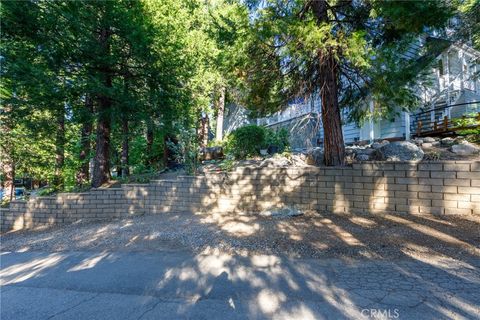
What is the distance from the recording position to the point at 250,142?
8383mm

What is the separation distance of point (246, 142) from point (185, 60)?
10.6 ft

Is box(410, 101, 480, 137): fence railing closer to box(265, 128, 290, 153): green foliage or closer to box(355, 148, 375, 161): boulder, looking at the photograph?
box(355, 148, 375, 161): boulder

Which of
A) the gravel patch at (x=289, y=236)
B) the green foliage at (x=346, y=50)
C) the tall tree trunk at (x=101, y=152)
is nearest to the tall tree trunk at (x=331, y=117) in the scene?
the green foliage at (x=346, y=50)

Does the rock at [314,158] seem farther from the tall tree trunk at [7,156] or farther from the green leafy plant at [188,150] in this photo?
the tall tree trunk at [7,156]

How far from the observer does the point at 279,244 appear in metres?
3.79

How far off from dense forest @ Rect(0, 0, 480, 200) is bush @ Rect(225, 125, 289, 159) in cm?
145

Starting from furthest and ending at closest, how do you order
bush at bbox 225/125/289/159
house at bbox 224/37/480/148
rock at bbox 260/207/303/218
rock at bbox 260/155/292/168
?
house at bbox 224/37/480/148 < bush at bbox 225/125/289/159 < rock at bbox 260/155/292/168 < rock at bbox 260/207/303/218

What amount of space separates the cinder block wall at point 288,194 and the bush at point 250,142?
7.72 ft

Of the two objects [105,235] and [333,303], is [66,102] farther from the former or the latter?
[333,303]

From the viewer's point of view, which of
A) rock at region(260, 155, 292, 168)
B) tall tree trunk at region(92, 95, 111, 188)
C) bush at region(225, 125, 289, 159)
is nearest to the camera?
rock at region(260, 155, 292, 168)

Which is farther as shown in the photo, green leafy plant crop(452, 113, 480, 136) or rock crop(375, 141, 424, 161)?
green leafy plant crop(452, 113, 480, 136)

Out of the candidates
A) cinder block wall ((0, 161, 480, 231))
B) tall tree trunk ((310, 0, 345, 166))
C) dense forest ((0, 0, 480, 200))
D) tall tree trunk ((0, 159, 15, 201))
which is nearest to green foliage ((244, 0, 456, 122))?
dense forest ((0, 0, 480, 200))

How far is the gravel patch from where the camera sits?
3.42m

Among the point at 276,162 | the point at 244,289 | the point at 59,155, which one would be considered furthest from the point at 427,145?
the point at 59,155
